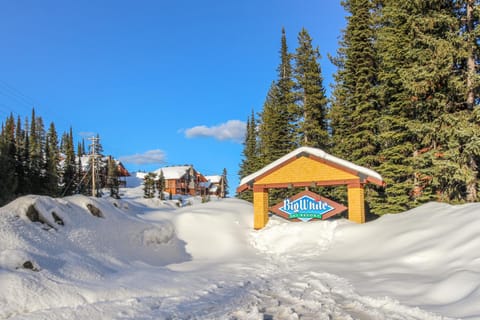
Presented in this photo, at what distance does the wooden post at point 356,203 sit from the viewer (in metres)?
13.2

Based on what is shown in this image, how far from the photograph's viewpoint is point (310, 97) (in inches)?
1004

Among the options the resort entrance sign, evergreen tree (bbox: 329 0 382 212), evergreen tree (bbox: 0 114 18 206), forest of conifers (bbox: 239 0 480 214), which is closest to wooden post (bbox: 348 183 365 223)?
the resort entrance sign

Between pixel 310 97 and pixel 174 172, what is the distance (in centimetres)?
5006

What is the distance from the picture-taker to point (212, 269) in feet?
29.8

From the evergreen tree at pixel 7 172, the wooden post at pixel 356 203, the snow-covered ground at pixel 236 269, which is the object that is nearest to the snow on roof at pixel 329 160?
the wooden post at pixel 356 203

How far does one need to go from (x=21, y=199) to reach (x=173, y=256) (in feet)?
17.5

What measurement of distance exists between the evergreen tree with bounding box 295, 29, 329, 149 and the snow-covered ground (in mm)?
13375

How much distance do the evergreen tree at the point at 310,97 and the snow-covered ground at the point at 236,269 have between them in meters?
13.4

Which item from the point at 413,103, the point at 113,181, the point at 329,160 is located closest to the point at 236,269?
the point at 329,160

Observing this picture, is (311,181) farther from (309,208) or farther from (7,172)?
(7,172)

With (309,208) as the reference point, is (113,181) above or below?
above

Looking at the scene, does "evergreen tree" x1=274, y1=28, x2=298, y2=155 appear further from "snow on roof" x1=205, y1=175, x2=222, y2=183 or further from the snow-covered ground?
"snow on roof" x1=205, y1=175, x2=222, y2=183

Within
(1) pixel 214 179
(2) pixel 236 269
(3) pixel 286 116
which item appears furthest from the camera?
(1) pixel 214 179

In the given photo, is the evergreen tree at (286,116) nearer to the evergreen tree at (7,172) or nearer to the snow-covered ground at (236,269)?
the snow-covered ground at (236,269)
